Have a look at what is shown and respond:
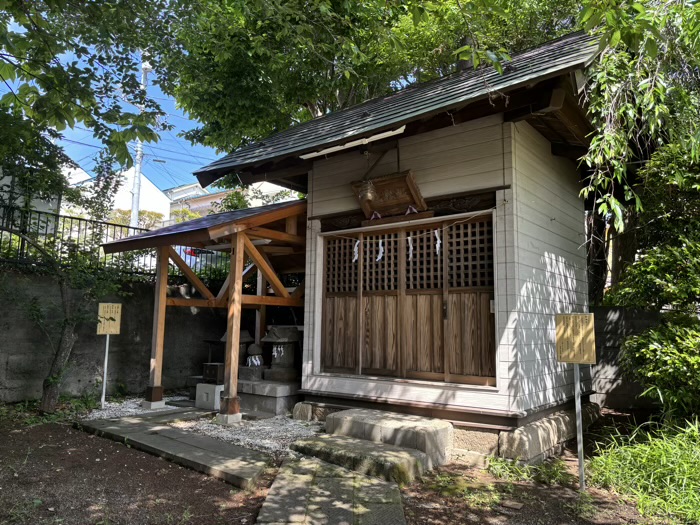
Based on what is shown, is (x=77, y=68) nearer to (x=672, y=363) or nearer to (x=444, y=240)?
(x=444, y=240)

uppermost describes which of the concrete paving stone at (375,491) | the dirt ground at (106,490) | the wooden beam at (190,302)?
the wooden beam at (190,302)

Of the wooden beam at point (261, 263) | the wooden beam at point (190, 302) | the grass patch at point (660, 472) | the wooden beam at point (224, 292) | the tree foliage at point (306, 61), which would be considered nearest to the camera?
the grass patch at point (660, 472)

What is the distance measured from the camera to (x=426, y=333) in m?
6.52

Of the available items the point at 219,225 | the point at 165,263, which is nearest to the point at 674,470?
the point at 219,225

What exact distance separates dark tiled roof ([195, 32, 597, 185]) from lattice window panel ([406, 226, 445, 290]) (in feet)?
5.15

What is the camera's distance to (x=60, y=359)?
767 cm

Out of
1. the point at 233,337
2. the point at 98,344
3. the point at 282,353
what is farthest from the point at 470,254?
the point at 98,344

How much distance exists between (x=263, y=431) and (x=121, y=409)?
3098 millimetres

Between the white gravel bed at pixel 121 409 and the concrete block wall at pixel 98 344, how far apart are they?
66cm

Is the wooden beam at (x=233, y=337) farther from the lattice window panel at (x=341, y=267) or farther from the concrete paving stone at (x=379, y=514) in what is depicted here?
the concrete paving stone at (x=379, y=514)

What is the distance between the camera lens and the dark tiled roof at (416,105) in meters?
5.22

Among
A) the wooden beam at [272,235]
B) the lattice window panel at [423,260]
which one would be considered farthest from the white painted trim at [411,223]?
the wooden beam at [272,235]

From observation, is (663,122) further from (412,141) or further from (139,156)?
(139,156)

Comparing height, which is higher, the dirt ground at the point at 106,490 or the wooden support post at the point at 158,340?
the wooden support post at the point at 158,340
